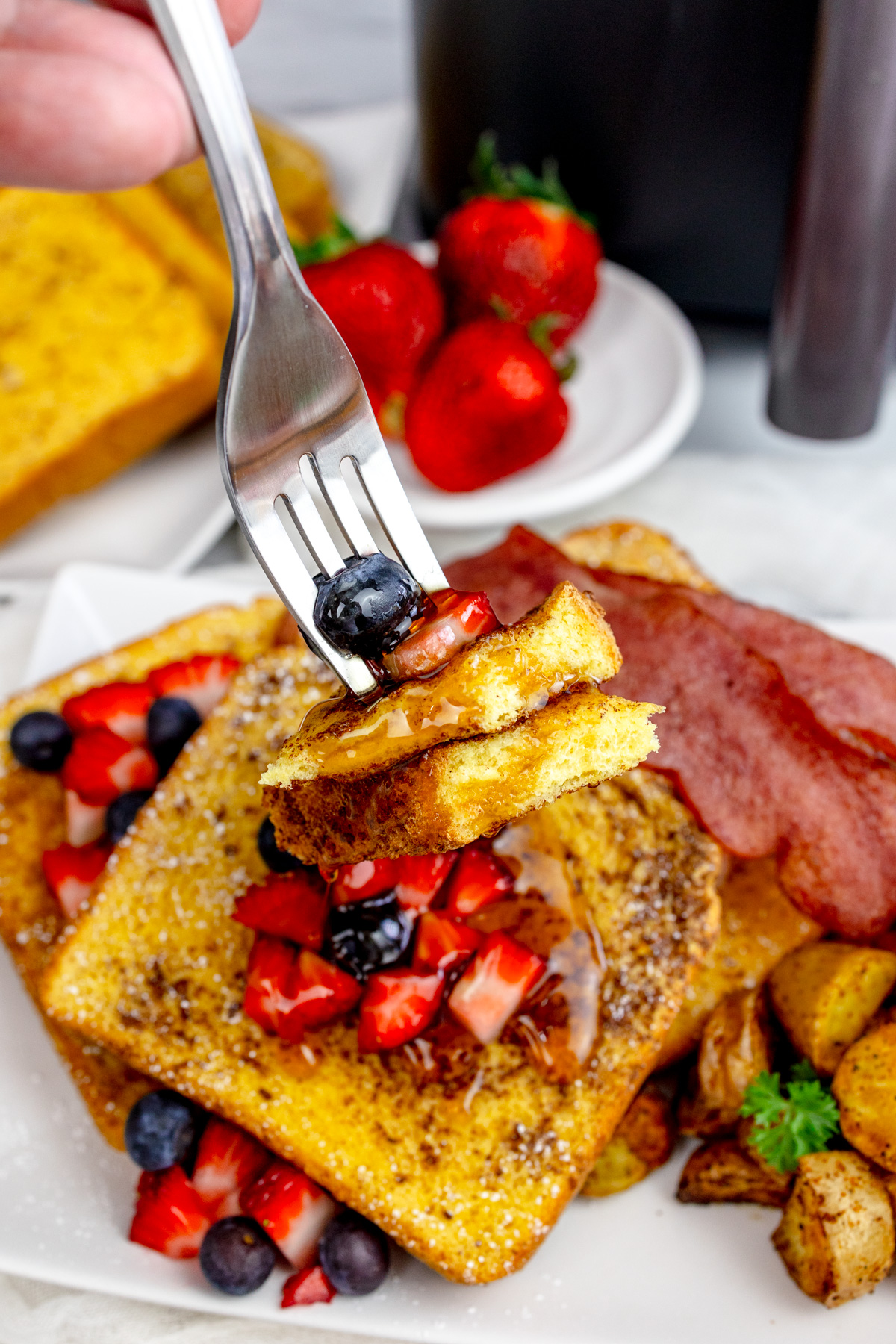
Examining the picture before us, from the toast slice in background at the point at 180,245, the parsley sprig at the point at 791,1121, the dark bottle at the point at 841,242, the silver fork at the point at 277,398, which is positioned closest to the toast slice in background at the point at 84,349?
the toast slice in background at the point at 180,245

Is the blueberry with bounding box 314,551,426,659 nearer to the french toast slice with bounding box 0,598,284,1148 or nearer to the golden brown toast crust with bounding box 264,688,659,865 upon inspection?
the golden brown toast crust with bounding box 264,688,659,865

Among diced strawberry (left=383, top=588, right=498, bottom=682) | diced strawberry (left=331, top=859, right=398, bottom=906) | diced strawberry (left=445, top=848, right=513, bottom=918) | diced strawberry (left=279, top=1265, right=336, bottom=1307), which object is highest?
diced strawberry (left=383, top=588, right=498, bottom=682)

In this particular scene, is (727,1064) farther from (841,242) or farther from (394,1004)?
(841,242)

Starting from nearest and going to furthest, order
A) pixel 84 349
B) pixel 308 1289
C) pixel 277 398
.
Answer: pixel 277 398, pixel 308 1289, pixel 84 349

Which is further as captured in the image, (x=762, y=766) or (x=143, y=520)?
(x=143, y=520)

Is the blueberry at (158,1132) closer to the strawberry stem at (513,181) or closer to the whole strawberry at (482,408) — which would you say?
the whole strawberry at (482,408)

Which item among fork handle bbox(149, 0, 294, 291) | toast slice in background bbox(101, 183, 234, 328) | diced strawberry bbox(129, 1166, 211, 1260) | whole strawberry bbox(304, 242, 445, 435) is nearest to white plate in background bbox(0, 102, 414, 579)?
toast slice in background bbox(101, 183, 234, 328)

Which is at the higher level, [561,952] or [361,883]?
[361,883]

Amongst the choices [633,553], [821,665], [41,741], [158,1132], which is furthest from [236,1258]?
[633,553]

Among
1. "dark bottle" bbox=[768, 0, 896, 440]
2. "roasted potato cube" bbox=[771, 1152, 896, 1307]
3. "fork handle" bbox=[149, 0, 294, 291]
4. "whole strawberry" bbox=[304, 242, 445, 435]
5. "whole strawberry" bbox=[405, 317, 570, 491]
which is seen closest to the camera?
"roasted potato cube" bbox=[771, 1152, 896, 1307]
